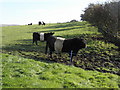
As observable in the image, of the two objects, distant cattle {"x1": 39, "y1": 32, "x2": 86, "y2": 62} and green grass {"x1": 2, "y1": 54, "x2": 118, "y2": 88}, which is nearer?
green grass {"x1": 2, "y1": 54, "x2": 118, "y2": 88}

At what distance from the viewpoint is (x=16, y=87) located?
7.79 metres

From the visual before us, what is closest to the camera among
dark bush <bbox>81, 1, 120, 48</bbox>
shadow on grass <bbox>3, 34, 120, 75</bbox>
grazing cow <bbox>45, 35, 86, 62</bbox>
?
shadow on grass <bbox>3, 34, 120, 75</bbox>

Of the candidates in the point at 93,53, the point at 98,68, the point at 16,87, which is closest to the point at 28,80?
the point at 16,87

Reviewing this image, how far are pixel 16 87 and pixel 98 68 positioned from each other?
8.83 meters

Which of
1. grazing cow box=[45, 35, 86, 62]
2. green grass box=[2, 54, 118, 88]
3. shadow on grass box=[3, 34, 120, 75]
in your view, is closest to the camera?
green grass box=[2, 54, 118, 88]

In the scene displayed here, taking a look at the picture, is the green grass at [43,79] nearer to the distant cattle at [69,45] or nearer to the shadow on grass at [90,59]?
the shadow on grass at [90,59]

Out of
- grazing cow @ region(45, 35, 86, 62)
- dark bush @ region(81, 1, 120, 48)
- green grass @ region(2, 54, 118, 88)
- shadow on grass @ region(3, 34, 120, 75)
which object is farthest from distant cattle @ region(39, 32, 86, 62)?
dark bush @ region(81, 1, 120, 48)

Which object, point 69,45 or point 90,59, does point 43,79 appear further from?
point 90,59

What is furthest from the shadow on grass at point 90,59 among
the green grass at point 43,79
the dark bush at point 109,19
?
the dark bush at point 109,19

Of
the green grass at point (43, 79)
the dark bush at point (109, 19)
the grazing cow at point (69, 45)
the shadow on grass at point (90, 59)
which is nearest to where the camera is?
the green grass at point (43, 79)

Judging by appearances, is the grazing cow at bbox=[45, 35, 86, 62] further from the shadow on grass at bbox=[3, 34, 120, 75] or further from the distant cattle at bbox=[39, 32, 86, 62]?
the shadow on grass at bbox=[3, 34, 120, 75]

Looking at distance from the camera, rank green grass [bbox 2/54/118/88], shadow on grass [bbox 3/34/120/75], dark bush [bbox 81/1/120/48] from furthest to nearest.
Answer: dark bush [bbox 81/1/120/48] → shadow on grass [bbox 3/34/120/75] → green grass [bbox 2/54/118/88]

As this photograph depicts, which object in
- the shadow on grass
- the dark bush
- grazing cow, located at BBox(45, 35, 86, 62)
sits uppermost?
the dark bush

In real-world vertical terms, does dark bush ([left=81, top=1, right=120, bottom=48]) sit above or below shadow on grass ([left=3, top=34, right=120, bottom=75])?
above
